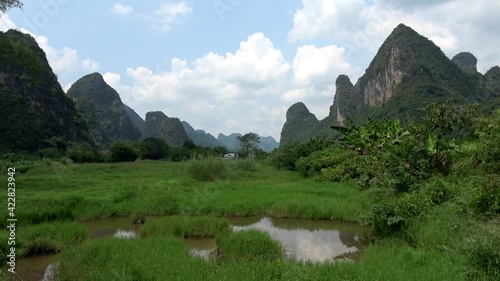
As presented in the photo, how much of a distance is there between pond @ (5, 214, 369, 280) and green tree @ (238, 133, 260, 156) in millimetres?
55416

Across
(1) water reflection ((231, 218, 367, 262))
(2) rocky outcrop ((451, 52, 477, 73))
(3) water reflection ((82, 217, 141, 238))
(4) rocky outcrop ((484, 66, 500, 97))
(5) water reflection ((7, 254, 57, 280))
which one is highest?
(2) rocky outcrop ((451, 52, 477, 73))

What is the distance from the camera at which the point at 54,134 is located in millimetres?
63312

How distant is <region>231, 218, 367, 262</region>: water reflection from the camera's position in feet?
25.3

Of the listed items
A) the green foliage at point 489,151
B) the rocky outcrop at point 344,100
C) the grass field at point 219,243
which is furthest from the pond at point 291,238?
the rocky outcrop at point 344,100

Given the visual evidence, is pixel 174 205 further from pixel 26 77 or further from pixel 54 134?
pixel 26 77

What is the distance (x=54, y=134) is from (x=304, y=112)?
8155cm

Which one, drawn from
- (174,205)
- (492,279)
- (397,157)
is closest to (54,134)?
(174,205)

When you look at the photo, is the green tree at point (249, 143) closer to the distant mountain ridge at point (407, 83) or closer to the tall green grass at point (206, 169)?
the distant mountain ridge at point (407, 83)

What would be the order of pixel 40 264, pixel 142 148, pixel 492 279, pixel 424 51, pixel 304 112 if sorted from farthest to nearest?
pixel 304 112 < pixel 424 51 < pixel 142 148 < pixel 40 264 < pixel 492 279

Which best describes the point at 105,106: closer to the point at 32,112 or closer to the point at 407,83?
the point at 32,112

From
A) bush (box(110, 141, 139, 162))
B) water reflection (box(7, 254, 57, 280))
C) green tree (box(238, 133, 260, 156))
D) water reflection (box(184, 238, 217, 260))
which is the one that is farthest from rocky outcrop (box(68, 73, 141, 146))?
water reflection (box(7, 254, 57, 280))

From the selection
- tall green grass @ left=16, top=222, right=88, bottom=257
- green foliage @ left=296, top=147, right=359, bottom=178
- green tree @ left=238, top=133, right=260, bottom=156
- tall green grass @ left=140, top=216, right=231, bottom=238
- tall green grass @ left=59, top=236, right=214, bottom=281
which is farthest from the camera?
green tree @ left=238, top=133, right=260, bottom=156

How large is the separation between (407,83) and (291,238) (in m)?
73.1

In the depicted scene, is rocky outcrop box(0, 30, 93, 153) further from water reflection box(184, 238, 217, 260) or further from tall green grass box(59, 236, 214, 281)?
tall green grass box(59, 236, 214, 281)
